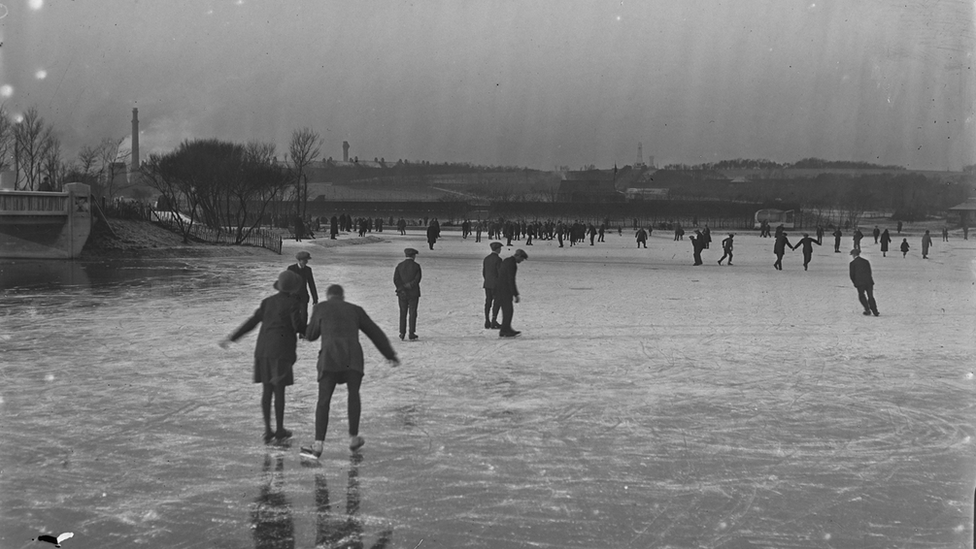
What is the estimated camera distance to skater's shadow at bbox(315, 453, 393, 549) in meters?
4.53

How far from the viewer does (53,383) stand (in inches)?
337

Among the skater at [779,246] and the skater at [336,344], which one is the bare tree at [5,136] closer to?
the skater at [336,344]

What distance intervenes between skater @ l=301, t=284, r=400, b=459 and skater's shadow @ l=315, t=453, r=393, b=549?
581mm

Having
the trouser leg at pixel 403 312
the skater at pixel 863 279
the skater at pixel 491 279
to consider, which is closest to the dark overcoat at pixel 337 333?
the trouser leg at pixel 403 312

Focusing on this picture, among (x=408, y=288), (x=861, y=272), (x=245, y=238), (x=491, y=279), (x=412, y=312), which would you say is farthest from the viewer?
(x=245, y=238)

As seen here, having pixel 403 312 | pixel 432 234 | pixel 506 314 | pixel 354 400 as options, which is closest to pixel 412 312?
pixel 403 312

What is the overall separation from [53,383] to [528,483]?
5385 millimetres

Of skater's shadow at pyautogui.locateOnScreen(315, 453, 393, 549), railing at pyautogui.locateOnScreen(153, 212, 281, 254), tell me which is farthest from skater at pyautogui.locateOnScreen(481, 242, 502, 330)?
railing at pyautogui.locateOnScreen(153, 212, 281, 254)

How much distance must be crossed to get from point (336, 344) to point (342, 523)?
4.58 ft

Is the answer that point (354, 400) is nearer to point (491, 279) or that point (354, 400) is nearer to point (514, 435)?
point (514, 435)

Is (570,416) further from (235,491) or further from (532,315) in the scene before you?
(532,315)

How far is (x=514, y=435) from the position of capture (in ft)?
22.4

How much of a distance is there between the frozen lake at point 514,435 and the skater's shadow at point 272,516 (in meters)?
0.02

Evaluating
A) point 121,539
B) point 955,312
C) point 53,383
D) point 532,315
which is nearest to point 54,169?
point 532,315
